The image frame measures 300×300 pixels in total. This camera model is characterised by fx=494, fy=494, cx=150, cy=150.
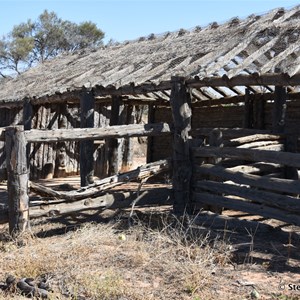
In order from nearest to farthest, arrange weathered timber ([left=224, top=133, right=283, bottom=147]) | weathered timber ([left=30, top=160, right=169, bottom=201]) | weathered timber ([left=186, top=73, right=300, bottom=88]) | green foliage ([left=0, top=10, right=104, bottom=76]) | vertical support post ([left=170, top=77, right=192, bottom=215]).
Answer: weathered timber ([left=30, top=160, right=169, bottom=201])
weathered timber ([left=186, top=73, right=300, bottom=88])
vertical support post ([left=170, top=77, right=192, bottom=215])
weathered timber ([left=224, top=133, right=283, bottom=147])
green foliage ([left=0, top=10, right=104, bottom=76])

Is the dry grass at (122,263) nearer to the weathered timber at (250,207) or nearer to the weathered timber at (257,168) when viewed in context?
the weathered timber at (250,207)

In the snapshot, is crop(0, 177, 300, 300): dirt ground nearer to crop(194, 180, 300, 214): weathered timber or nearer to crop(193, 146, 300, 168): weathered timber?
crop(194, 180, 300, 214): weathered timber

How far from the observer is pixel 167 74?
8.80 metres

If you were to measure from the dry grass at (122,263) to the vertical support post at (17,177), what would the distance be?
27 centimetres

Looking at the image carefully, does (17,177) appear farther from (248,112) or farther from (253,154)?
(248,112)

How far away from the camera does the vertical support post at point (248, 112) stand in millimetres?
11211

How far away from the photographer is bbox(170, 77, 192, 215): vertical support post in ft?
25.5

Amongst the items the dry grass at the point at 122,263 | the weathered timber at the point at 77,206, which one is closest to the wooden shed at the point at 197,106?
the weathered timber at the point at 77,206

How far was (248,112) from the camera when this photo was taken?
1123 cm

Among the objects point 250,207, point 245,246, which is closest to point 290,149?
point 250,207

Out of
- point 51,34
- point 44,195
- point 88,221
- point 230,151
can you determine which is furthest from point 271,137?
point 51,34

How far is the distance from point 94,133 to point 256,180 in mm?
2384

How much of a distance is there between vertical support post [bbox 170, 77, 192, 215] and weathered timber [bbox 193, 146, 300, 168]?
222 mm

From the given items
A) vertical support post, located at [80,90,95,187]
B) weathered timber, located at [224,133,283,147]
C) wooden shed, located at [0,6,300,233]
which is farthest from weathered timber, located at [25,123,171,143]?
vertical support post, located at [80,90,95,187]
